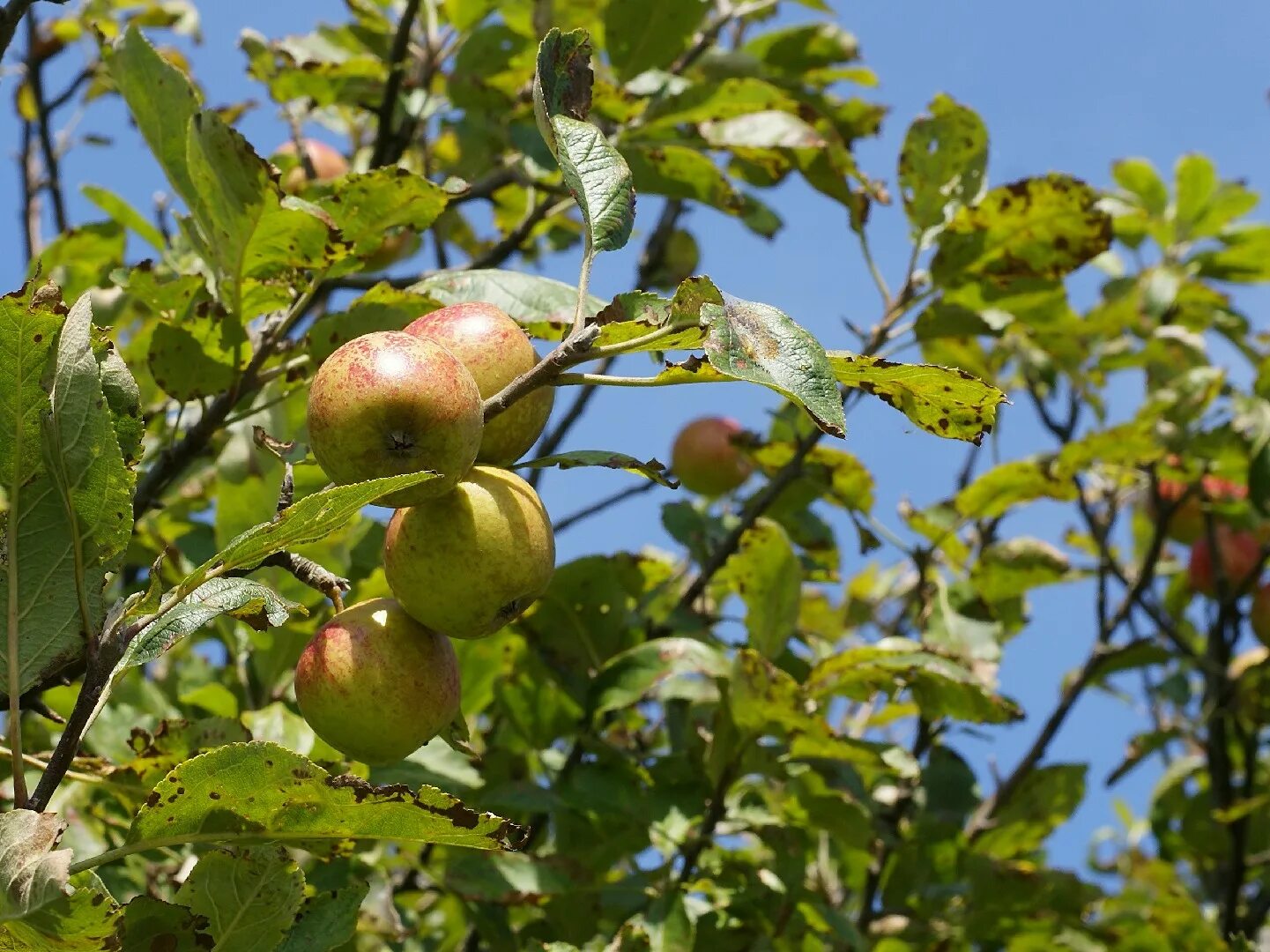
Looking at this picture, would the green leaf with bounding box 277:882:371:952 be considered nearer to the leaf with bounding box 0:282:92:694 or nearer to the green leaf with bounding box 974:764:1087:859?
the leaf with bounding box 0:282:92:694

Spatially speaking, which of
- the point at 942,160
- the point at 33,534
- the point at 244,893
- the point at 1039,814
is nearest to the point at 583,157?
the point at 33,534

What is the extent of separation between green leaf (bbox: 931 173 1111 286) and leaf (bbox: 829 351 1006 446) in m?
1.21

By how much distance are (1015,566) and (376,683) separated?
5.80ft

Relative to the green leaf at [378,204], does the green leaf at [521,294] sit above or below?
below

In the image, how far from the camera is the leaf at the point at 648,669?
203 cm

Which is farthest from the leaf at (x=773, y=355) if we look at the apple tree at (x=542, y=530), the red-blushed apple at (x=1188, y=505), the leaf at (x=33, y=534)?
the red-blushed apple at (x=1188, y=505)

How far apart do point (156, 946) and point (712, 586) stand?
77.6 inches

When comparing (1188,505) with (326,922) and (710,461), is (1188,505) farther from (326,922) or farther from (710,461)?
(326,922)

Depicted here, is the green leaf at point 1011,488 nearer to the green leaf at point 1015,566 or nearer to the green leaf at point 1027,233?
the green leaf at point 1015,566

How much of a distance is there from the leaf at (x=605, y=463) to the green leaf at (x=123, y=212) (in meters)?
1.36

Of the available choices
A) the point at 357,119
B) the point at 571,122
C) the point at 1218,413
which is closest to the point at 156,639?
the point at 571,122

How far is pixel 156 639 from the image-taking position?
1117mm

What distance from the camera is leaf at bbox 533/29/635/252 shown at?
1247 mm

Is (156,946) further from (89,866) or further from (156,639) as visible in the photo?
(156,639)
